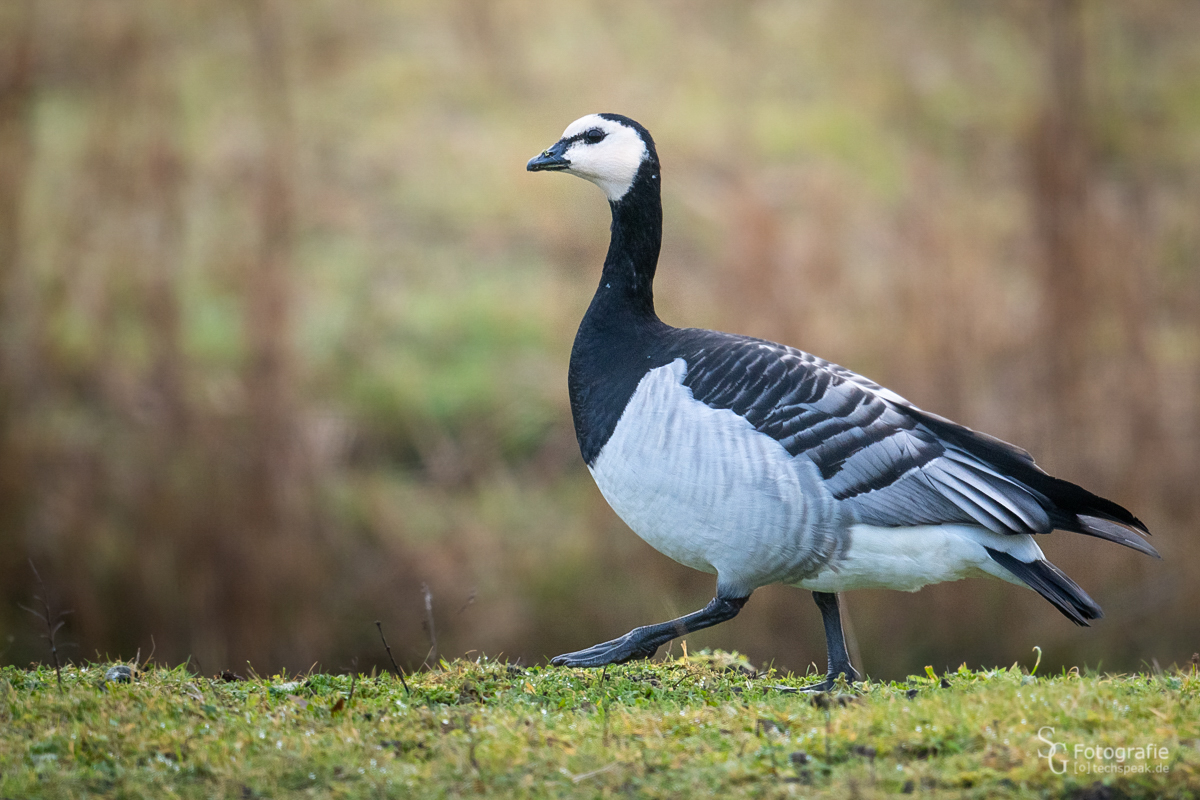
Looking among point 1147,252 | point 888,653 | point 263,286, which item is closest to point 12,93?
point 263,286

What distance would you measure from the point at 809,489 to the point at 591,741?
5.49 feet

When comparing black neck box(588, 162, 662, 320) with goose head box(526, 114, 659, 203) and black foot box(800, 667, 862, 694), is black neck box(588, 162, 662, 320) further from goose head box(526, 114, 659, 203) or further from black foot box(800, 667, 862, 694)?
black foot box(800, 667, 862, 694)

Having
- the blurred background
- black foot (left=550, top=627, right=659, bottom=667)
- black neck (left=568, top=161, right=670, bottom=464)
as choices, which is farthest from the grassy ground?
the blurred background

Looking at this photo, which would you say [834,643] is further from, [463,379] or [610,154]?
[463,379]

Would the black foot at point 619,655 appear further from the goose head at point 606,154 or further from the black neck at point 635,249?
the goose head at point 606,154

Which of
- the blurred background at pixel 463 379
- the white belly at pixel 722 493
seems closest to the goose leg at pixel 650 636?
the white belly at pixel 722 493

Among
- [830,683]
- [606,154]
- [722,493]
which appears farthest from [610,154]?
[830,683]

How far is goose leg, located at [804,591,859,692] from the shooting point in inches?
220

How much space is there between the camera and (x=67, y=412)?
10.0 meters

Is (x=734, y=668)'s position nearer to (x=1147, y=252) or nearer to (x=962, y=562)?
(x=962, y=562)

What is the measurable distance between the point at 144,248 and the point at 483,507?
12.7 ft

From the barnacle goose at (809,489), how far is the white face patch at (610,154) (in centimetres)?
115

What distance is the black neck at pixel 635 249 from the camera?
6.22 meters

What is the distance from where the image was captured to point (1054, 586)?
5188 mm
